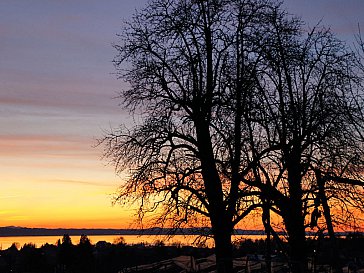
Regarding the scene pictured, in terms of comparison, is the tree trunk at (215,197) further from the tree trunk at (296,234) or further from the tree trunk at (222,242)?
the tree trunk at (296,234)

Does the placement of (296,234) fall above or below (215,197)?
below

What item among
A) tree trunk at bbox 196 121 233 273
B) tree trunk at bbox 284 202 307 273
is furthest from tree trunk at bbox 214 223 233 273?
tree trunk at bbox 284 202 307 273

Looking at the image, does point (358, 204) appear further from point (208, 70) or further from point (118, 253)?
point (118, 253)

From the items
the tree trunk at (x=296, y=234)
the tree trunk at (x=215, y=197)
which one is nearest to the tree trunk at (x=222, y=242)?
the tree trunk at (x=215, y=197)

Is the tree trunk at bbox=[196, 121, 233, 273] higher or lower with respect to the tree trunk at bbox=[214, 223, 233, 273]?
higher

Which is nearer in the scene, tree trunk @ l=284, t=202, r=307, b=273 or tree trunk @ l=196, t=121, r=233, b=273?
tree trunk @ l=196, t=121, r=233, b=273

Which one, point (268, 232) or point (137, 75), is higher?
point (137, 75)

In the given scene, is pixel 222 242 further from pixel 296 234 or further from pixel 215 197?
pixel 296 234

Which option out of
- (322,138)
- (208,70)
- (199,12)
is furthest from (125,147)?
(322,138)

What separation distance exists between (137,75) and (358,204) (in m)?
→ 8.36

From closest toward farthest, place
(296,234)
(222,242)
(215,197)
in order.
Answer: (222,242) < (215,197) < (296,234)

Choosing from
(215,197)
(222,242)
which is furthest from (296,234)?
(215,197)

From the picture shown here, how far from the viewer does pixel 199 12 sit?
21047mm

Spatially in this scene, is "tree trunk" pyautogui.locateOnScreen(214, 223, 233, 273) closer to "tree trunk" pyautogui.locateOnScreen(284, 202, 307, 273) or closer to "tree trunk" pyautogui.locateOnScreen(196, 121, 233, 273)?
"tree trunk" pyautogui.locateOnScreen(196, 121, 233, 273)
